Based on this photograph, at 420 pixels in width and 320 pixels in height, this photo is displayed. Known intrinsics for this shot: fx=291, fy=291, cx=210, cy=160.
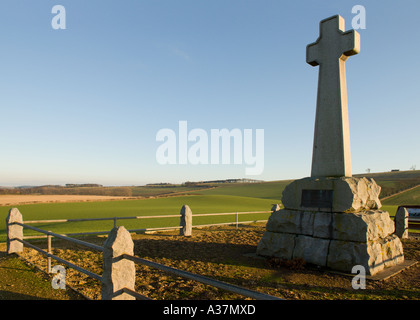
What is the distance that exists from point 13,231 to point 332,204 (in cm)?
988

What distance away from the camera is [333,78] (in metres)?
9.05

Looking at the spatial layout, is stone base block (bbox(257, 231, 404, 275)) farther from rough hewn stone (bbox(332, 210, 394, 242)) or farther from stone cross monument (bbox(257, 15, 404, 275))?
rough hewn stone (bbox(332, 210, 394, 242))

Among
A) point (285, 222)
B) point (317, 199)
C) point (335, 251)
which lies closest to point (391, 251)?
point (335, 251)

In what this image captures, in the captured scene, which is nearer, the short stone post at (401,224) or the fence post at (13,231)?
the fence post at (13,231)

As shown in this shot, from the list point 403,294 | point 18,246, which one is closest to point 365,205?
point 403,294

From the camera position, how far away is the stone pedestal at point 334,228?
7.82 metres

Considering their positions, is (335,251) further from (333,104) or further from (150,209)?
(150,209)

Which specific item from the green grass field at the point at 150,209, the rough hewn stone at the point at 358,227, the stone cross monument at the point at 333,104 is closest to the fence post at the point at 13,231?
the green grass field at the point at 150,209

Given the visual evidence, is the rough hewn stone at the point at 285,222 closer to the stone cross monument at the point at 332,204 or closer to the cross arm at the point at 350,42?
the stone cross monument at the point at 332,204
